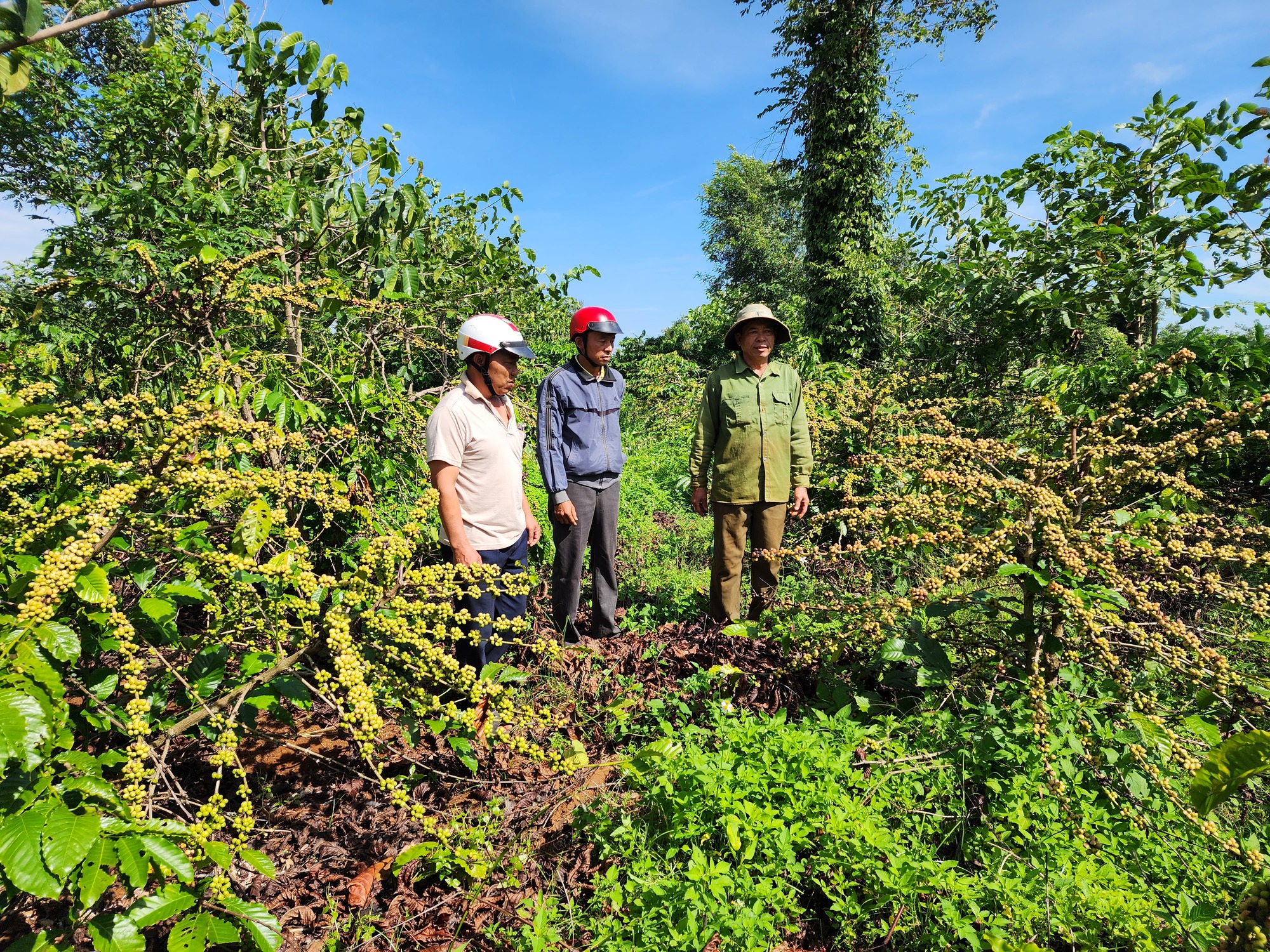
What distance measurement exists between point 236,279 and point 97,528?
5.03ft

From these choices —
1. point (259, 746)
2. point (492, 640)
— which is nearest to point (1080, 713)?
point (492, 640)

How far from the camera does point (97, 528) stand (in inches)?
58.1

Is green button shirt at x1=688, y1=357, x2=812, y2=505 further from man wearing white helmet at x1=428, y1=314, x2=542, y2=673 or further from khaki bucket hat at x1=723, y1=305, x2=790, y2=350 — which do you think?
man wearing white helmet at x1=428, y1=314, x2=542, y2=673

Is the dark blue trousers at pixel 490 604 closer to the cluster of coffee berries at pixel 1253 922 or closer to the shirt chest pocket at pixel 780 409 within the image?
the shirt chest pocket at pixel 780 409

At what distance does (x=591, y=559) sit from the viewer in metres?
4.05

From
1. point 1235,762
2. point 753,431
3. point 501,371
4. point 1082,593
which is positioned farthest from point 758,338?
point 1235,762

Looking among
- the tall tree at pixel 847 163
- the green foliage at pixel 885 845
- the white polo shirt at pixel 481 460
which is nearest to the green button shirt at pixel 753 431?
the white polo shirt at pixel 481 460

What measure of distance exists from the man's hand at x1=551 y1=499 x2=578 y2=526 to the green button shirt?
3.03 ft

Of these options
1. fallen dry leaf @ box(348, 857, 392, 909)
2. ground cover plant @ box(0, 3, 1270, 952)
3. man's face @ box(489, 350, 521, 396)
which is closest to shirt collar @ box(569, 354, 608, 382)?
ground cover plant @ box(0, 3, 1270, 952)

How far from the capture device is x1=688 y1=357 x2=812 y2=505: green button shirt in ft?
12.8

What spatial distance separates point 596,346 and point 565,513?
A: 3.44 ft

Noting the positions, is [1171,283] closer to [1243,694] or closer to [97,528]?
[1243,694]

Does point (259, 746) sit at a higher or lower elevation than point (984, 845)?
higher

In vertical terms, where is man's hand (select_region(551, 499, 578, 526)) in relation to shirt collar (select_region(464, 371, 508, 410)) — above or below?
below
